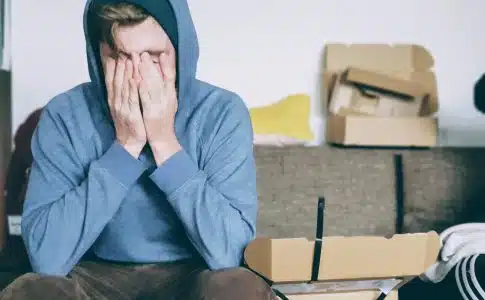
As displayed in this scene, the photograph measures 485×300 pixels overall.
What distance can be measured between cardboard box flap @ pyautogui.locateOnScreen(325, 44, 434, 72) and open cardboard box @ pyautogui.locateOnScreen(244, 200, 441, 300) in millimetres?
1016

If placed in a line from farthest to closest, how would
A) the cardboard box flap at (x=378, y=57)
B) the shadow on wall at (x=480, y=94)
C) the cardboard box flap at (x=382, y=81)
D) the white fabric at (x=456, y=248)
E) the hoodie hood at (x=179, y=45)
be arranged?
the cardboard box flap at (x=378, y=57)
the cardboard box flap at (x=382, y=81)
the shadow on wall at (x=480, y=94)
the white fabric at (x=456, y=248)
the hoodie hood at (x=179, y=45)

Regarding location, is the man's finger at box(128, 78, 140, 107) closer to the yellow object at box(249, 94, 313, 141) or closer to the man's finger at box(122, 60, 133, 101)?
the man's finger at box(122, 60, 133, 101)

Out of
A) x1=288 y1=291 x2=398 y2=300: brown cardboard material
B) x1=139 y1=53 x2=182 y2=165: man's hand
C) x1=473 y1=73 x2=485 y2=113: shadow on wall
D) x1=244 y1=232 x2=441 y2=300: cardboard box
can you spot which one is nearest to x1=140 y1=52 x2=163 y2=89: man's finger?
x1=139 y1=53 x2=182 y2=165: man's hand

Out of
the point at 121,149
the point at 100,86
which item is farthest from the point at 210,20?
the point at 121,149

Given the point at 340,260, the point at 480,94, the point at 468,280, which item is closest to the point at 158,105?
the point at 340,260

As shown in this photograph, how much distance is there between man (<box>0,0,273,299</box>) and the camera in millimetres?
1261

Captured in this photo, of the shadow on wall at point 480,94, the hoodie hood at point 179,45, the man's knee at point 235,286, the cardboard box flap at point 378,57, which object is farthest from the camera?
the cardboard box flap at point 378,57

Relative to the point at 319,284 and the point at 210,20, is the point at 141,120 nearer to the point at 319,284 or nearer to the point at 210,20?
the point at 319,284

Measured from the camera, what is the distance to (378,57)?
2.22 m

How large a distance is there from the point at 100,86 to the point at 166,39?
7.6 inches

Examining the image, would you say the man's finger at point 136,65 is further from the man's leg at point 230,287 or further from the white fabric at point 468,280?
the white fabric at point 468,280

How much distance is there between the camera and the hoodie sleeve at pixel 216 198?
126cm

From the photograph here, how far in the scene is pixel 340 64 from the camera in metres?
2.21

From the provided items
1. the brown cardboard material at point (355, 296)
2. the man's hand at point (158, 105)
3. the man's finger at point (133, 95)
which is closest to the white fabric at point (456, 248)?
the brown cardboard material at point (355, 296)
